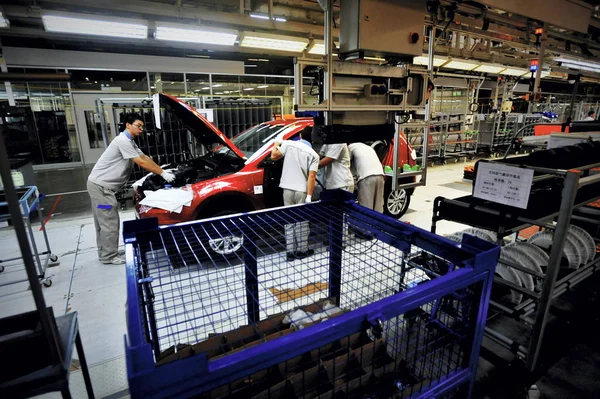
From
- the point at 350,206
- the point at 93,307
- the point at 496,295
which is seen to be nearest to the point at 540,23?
the point at 496,295

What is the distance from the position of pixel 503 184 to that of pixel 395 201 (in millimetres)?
3230

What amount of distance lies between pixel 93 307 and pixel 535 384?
358cm

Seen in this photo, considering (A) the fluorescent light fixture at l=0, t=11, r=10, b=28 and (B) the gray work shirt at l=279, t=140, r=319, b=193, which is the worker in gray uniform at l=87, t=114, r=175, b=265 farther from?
(A) the fluorescent light fixture at l=0, t=11, r=10, b=28

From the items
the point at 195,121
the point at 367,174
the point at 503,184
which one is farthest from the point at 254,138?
the point at 503,184

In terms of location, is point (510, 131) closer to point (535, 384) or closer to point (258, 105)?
point (258, 105)

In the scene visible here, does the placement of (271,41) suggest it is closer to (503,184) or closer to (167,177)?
Answer: (167,177)

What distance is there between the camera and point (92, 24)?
4.43 meters

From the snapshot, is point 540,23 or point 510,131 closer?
point 540,23

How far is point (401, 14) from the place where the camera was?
2.00 metres

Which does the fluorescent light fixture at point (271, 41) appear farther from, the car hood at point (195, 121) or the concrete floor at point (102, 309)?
the concrete floor at point (102, 309)

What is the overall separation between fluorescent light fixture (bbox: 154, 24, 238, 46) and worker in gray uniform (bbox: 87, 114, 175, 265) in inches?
75.9

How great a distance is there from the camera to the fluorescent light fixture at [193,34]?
15.6ft

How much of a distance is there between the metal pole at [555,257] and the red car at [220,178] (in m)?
2.17

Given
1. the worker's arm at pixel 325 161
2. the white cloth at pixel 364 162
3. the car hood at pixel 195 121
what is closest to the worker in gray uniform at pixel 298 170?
the worker's arm at pixel 325 161
